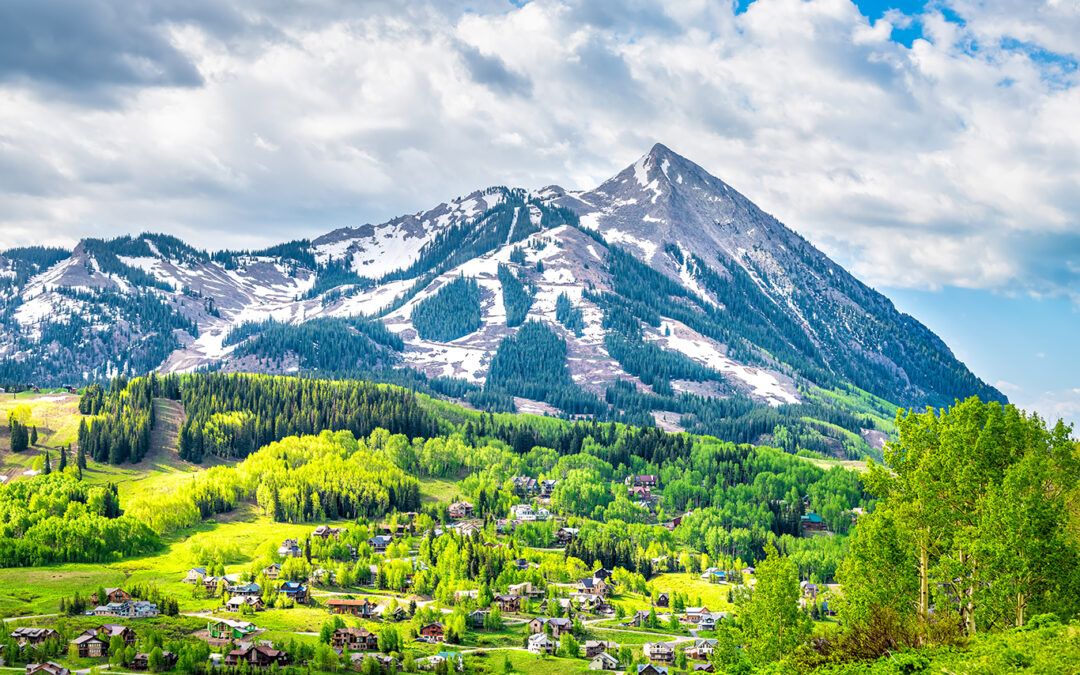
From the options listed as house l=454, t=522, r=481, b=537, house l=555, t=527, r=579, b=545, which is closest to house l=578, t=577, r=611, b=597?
house l=454, t=522, r=481, b=537

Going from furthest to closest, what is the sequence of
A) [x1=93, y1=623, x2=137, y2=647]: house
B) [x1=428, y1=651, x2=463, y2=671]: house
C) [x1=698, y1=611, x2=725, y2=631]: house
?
[x1=698, y1=611, x2=725, y2=631]: house < [x1=428, y1=651, x2=463, y2=671]: house < [x1=93, y1=623, x2=137, y2=647]: house

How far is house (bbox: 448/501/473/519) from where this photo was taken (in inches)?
7495

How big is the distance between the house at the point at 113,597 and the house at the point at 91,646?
54.3 ft

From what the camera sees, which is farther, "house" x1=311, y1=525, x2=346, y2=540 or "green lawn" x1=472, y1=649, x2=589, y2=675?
"house" x1=311, y1=525, x2=346, y2=540

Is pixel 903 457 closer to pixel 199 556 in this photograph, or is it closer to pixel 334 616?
pixel 334 616

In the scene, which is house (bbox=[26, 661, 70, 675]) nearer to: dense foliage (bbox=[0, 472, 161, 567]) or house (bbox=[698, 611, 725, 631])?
dense foliage (bbox=[0, 472, 161, 567])

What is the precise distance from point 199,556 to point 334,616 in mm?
42912

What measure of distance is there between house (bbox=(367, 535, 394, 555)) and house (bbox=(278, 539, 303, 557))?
1283 cm

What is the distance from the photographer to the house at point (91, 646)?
101938 millimetres

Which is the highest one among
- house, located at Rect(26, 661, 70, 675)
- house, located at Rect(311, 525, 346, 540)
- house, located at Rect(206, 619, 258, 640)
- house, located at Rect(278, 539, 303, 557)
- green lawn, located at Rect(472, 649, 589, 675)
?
house, located at Rect(311, 525, 346, 540)

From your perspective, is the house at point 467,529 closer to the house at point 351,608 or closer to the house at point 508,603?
the house at point 508,603

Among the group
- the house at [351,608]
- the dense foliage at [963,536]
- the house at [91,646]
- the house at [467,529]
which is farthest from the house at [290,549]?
the dense foliage at [963,536]

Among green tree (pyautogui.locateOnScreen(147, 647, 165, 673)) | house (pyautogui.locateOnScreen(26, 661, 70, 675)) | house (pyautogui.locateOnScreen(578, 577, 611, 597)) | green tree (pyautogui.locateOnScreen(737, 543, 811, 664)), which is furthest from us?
house (pyautogui.locateOnScreen(578, 577, 611, 597))

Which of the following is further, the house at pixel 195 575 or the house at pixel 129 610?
the house at pixel 195 575
